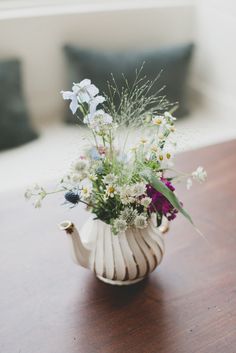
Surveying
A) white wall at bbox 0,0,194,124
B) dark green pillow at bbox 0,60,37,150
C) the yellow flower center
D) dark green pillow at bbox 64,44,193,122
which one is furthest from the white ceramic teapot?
white wall at bbox 0,0,194,124

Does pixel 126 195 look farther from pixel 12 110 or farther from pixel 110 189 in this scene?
pixel 12 110

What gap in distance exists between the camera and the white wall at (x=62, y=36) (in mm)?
2109

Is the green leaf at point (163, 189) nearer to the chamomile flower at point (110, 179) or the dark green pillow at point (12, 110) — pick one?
the chamomile flower at point (110, 179)

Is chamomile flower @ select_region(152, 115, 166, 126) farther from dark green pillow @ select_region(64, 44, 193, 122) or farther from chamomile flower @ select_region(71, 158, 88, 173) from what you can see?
dark green pillow @ select_region(64, 44, 193, 122)

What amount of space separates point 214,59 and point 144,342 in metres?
1.80

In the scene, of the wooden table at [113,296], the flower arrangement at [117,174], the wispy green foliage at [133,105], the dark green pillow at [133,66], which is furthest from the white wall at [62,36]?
the flower arrangement at [117,174]

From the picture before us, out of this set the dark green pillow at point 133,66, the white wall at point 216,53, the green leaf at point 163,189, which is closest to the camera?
the green leaf at point 163,189

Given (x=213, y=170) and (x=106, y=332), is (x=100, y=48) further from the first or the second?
(x=106, y=332)

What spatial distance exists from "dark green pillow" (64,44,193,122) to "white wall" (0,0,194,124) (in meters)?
0.09

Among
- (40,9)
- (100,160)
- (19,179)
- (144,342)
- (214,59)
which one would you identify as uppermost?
(40,9)

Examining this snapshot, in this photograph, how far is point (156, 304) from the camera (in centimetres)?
96

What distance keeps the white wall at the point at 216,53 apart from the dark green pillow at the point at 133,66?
178 millimetres

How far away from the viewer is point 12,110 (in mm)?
1965

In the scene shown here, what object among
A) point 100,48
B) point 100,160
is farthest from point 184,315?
point 100,48
